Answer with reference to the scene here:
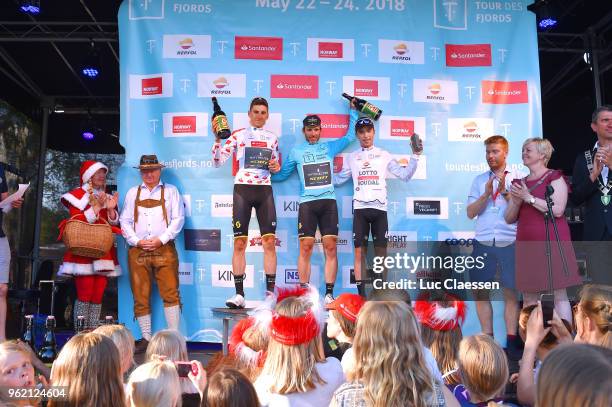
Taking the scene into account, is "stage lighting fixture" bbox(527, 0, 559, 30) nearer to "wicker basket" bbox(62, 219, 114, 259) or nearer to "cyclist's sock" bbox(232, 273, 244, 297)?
"cyclist's sock" bbox(232, 273, 244, 297)

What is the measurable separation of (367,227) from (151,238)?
2.07m

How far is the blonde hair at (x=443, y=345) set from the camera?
301 cm

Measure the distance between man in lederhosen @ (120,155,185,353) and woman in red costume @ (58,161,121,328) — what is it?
21 cm

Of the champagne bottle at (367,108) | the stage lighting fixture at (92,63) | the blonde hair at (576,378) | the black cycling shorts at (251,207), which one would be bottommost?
the blonde hair at (576,378)

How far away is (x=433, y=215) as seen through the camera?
633 cm

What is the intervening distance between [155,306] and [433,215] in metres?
2.97

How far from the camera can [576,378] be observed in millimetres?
1209

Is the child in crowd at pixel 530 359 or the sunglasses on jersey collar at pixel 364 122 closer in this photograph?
the child in crowd at pixel 530 359

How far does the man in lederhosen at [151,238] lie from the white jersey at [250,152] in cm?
63

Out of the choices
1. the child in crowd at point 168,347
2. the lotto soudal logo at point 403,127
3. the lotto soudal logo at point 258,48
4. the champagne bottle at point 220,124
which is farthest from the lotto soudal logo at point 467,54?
the child in crowd at point 168,347

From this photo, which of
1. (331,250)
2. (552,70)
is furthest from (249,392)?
(552,70)

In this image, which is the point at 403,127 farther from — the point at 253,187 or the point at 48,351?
the point at 48,351

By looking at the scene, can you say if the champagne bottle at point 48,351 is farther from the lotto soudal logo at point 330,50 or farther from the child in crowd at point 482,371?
the lotto soudal logo at point 330,50

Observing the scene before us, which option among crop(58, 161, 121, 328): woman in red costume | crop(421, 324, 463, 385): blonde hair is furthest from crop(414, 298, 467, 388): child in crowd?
crop(58, 161, 121, 328): woman in red costume
